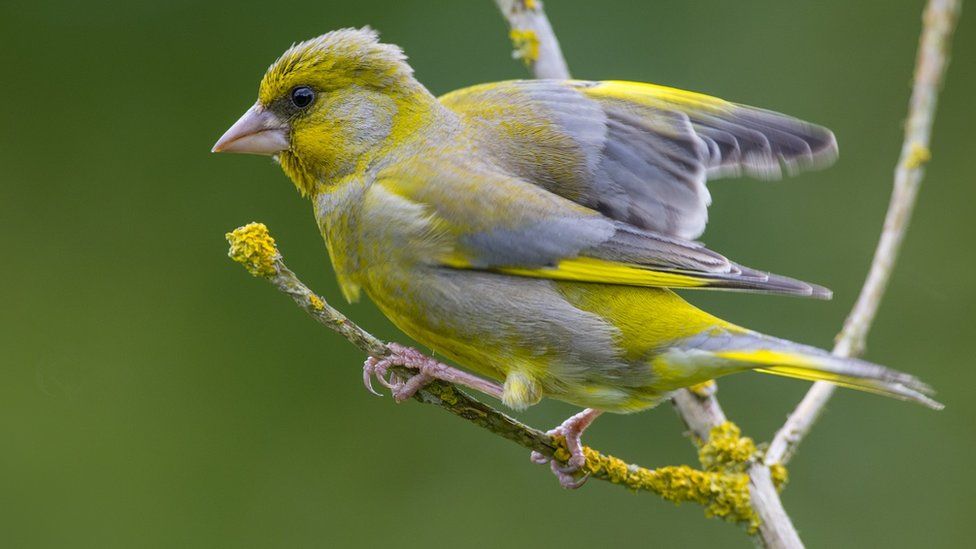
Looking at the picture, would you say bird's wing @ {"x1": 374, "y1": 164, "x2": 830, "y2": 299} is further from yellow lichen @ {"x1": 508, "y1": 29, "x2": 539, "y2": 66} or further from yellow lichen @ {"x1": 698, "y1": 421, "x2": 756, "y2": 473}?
yellow lichen @ {"x1": 508, "y1": 29, "x2": 539, "y2": 66}

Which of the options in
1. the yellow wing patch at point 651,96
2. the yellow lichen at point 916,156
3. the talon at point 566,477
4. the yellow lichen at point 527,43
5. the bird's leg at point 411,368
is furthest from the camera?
the yellow lichen at point 527,43

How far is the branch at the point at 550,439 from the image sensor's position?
281 cm

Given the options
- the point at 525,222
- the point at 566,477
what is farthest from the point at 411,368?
the point at 566,477

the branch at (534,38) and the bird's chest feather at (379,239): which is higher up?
the branch at (534,38)

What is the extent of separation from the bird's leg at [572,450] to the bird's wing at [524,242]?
0.46 m

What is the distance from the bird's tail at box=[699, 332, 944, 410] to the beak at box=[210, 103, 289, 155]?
143 centimetres

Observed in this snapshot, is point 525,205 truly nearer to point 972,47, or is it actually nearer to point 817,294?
point 817,294

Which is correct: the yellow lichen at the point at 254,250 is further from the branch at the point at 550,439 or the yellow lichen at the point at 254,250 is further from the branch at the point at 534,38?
the branch at the point at 534,38

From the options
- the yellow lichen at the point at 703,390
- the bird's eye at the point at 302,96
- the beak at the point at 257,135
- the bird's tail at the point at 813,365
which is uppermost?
the bird's eye at the point at 302,96

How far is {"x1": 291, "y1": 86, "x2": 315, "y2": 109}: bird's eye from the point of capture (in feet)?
11.9

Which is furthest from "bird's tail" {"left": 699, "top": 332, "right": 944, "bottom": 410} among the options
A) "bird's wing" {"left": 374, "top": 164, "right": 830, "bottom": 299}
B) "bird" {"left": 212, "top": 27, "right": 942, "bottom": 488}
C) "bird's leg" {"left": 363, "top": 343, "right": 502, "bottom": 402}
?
"bird's leg" {"left": 363, "top": 343, "right": 502, "bottom": 402}

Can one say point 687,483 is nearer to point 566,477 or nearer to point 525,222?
point 566,477

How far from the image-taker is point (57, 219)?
5.92 meters

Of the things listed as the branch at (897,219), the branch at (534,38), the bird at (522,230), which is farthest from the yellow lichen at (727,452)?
the branch at (534,38)
